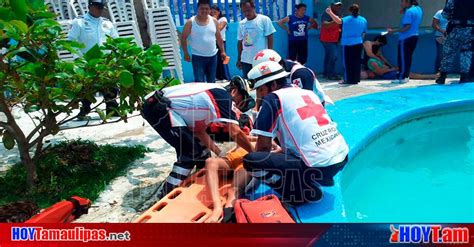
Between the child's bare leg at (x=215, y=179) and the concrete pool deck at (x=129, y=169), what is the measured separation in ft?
1.96

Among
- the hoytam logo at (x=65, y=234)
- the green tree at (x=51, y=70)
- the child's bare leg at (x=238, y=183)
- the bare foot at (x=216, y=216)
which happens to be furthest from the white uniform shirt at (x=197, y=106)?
the hoytam logo at (x=65, y=234)

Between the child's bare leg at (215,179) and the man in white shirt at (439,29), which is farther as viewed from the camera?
the man in white shirt at (439,29)

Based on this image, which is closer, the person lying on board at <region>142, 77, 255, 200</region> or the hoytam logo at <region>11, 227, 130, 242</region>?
the hoytam logo at <region>11, 227, 130, 242</region>

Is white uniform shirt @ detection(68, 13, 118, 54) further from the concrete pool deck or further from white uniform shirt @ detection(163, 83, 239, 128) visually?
white uniform shirt @ detection(163, 83, 239, 128)

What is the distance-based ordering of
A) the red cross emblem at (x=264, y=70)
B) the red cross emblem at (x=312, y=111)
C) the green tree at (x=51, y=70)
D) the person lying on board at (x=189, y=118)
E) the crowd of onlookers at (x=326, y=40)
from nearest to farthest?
the green tree at (x=51, y=70)
the red cross emblem at (x=312, y=111)
the red cross emblem at (x=264, y=70)
the person lying on board at (x=189, y=118)
the crowd of onlookers at (x=326, y=40)

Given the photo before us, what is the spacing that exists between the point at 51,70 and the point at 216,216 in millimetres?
1612

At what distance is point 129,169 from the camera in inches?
156

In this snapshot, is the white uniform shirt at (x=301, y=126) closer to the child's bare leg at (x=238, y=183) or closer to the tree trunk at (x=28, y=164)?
the child's bare leg at (x=238, y=183)

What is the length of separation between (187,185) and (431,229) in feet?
6.22

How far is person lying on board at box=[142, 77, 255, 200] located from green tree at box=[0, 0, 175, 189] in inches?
8.6

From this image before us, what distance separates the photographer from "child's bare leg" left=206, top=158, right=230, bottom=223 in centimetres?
281

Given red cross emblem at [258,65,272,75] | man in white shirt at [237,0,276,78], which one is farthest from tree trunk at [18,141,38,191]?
man in white shirt at [237,0,276,78]

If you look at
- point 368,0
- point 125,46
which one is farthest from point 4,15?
point 368,0

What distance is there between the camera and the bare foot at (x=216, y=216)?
8.92 ft
